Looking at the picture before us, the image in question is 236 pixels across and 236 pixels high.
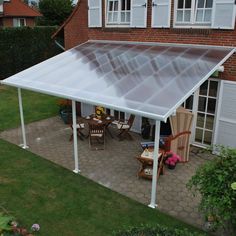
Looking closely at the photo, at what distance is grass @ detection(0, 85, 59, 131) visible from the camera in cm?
1305

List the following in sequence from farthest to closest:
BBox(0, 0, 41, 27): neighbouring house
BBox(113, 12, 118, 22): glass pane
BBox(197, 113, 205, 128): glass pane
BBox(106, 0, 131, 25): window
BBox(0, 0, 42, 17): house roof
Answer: BBox(0, 0, 42, 17): house roof → BBox(0, 0, 41, 27): neighbouring house → BBox(113, 12, 118, 22): glass pane → BBox(106, 0, 131, 25): window → BBox(197, 113, 205, 128): glass pane

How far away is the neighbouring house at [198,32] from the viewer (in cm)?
860

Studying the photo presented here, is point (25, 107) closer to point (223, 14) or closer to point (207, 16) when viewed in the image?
point (207, 16)

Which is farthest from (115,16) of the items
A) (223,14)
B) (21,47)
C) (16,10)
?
(16,10)

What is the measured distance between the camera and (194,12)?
918 centimetres

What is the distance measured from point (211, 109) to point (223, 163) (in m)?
4.98

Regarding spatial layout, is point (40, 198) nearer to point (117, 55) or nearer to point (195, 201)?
point (195, 201)

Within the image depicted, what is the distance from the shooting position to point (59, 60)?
34.1ft

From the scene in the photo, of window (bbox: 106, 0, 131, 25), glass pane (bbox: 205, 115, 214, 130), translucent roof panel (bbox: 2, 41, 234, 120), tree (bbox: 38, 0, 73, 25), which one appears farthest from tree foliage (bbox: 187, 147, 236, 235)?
tree (bbox: 38, 0, 73, 25)

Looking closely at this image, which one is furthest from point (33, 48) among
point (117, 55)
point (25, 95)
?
point (117, 55)

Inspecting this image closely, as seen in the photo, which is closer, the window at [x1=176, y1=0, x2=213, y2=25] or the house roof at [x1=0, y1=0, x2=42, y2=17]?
the window at [x1=176, y1=0, x2=213, y2=25]

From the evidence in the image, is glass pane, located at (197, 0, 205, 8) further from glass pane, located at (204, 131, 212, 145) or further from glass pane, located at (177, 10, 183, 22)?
glass pane, located at (204, 131, 212, 145)

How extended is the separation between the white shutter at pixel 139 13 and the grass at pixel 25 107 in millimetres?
6059

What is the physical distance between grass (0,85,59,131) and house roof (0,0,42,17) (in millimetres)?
15166
